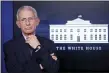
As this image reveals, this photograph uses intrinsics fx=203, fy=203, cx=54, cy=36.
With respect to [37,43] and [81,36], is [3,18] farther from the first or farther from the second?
[81,36]

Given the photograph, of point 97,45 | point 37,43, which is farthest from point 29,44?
point 97,45

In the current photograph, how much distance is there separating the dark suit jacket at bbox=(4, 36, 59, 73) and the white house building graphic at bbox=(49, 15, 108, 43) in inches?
4.2

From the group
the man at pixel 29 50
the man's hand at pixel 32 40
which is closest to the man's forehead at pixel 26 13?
the man at pixel 29 50

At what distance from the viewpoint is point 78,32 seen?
183cm

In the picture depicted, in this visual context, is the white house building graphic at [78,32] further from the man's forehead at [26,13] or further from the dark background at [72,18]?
the man's forehead at [26,13]

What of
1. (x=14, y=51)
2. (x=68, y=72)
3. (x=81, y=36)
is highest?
(x=81, y=36)

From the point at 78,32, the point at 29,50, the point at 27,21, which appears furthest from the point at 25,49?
the point at 78,32

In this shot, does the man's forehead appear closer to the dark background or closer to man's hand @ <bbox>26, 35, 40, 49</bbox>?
the dark background

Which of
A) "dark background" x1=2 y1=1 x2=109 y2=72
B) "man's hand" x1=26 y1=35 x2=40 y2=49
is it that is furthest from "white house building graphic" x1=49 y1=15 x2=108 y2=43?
"man's hand" x1=26 y1=35 x2=40 y2=49

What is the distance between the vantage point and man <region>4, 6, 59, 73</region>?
6.01ft

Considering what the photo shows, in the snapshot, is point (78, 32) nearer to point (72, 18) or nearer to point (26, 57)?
point (72, 18)

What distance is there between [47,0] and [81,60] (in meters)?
0.64

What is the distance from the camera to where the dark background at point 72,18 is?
1.85 m

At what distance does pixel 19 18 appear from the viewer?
187 cm
